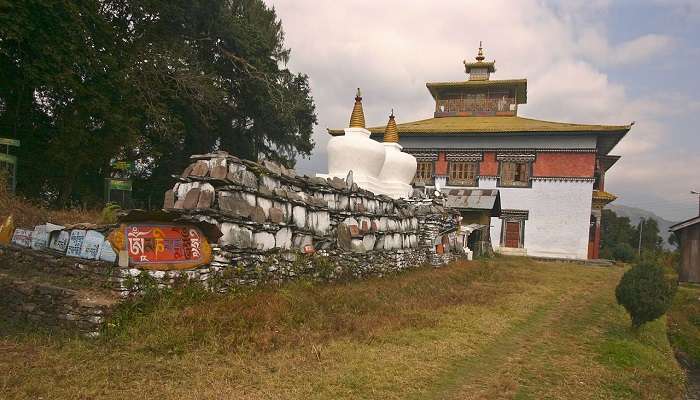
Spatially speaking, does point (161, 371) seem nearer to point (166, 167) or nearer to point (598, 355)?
point (598, 355)

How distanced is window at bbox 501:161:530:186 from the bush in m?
23.2

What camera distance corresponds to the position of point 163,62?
1603cm

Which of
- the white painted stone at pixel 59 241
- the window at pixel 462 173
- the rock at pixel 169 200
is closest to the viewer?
the white painted stone at pixel 59 241

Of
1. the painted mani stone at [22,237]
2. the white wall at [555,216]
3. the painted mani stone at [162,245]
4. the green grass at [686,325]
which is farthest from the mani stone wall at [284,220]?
the white wall at [555,216]

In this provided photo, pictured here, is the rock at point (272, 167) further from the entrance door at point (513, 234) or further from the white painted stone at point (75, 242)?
the entrance door at point (513, 234)

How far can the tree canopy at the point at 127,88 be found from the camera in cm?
1232

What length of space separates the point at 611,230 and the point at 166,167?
4517 centimetres

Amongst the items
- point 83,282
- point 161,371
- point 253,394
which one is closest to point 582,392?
point 253,394

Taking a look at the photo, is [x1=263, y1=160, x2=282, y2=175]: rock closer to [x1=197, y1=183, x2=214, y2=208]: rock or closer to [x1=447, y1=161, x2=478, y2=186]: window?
[x1=197, y1=183, x2=214, y2=208]: rock

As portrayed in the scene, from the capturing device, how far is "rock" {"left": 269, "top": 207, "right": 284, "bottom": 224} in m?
8.79

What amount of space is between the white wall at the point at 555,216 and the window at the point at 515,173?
1.62 ft

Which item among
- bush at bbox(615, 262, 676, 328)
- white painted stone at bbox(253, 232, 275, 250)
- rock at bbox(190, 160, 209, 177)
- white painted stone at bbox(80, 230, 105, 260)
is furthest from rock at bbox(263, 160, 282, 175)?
bush at bbox(615, 262, 676, 328)

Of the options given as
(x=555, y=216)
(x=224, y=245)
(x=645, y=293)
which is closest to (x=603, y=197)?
(x=555, y=216)

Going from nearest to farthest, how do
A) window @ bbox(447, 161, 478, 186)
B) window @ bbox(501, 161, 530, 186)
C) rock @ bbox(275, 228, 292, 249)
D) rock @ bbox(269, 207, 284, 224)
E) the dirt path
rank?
the dirt path, rock @ bbox(269, 207, 284, 224), rock @ bbox(275, 228, 292, 249), window @ bbox(501, 161, 530, 186), window @ bbox(447, 161, 478, 186)
